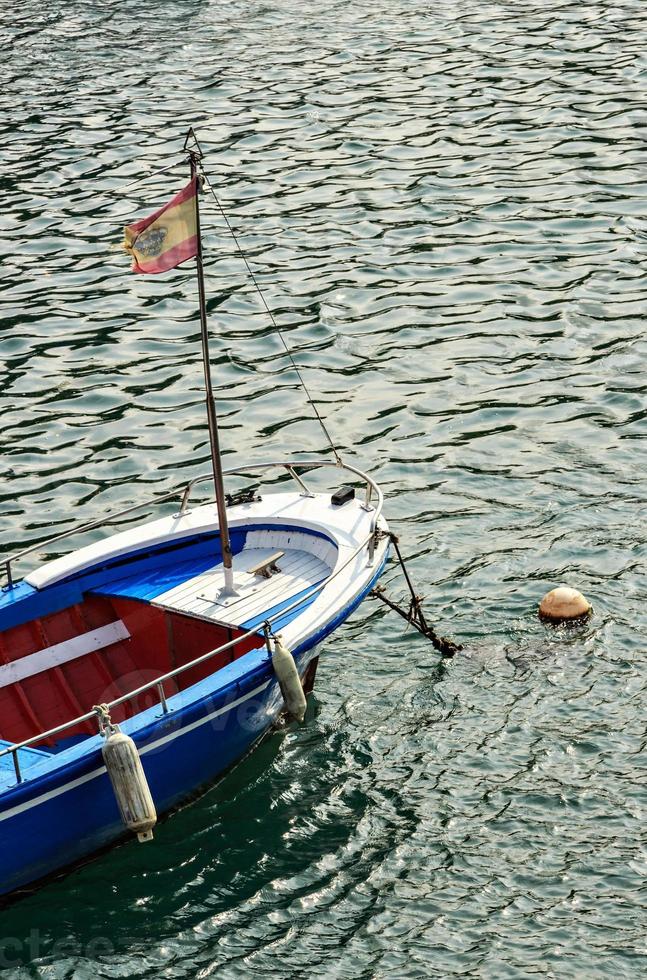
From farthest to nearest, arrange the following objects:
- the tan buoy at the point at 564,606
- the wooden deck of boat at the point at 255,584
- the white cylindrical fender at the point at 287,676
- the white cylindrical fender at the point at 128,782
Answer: the tan buoy at the point at 564,606 < the wooden deck of boat at the point at 255,584 < the white cylindrical fender at the point at 287,676 < the white cylindrical fender at the point at 128,782

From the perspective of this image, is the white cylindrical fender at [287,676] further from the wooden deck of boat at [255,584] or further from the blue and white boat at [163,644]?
the wooden deck of boat at [255,584]

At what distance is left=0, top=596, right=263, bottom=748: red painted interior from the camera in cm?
1262

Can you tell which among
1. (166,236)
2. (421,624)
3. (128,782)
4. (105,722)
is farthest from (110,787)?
(166,236)

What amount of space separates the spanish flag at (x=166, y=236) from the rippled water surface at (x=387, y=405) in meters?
4.65

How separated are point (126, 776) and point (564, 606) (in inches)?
214

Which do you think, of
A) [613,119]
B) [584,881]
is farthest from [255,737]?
[613,119]

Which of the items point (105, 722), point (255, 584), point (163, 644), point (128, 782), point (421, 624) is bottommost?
point (421, 624)

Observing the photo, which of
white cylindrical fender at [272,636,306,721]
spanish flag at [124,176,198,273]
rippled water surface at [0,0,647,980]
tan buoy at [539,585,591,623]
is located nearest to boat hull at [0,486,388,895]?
white cylindrical fender at [272,636,306,721]

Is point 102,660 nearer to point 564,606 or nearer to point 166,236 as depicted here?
point 166,236

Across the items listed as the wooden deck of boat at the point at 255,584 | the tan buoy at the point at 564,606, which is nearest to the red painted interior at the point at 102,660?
the wooden deck of boat at the point at 255,584

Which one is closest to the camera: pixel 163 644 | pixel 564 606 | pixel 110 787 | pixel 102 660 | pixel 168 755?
pixel 110 787

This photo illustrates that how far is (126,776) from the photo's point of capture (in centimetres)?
1043

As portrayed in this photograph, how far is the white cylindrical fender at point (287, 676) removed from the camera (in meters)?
11.5

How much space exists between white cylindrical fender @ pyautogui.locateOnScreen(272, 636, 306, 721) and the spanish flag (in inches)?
140
